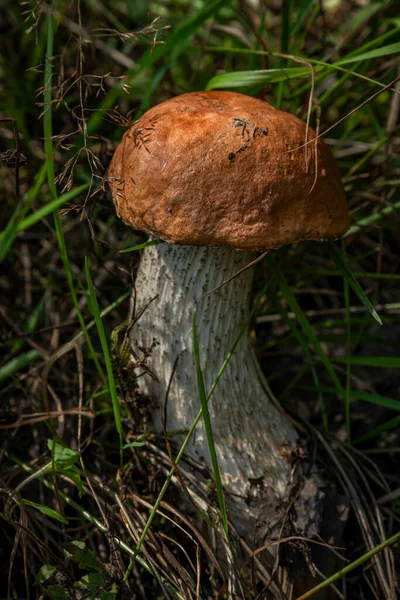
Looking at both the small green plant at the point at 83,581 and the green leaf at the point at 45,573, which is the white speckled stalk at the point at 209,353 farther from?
the green leaf at the point at 45,573

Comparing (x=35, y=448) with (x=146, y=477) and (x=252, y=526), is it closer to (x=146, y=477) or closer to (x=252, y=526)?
(x=146, y=477)

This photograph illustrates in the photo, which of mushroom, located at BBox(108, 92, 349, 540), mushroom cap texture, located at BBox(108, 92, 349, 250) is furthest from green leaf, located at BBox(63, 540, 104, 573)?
mushroom cap texture, located at BBox(108, 92, 349, 250)

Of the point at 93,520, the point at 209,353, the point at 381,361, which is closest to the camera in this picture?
the point at 93,520

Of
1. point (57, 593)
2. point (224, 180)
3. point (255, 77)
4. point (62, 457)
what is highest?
point (255, 77)

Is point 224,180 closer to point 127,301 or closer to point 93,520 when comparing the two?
point 127,301

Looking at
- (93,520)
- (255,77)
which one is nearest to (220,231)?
(255,77)

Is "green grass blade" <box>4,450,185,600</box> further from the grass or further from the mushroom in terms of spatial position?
the mushroom

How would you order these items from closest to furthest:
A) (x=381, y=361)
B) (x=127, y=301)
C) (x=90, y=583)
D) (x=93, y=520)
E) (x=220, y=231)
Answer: (x=220, y=231)
(x=90, y=583)
(x=93, y=520)
(x=381, y=361)
(x=127, y=301)
